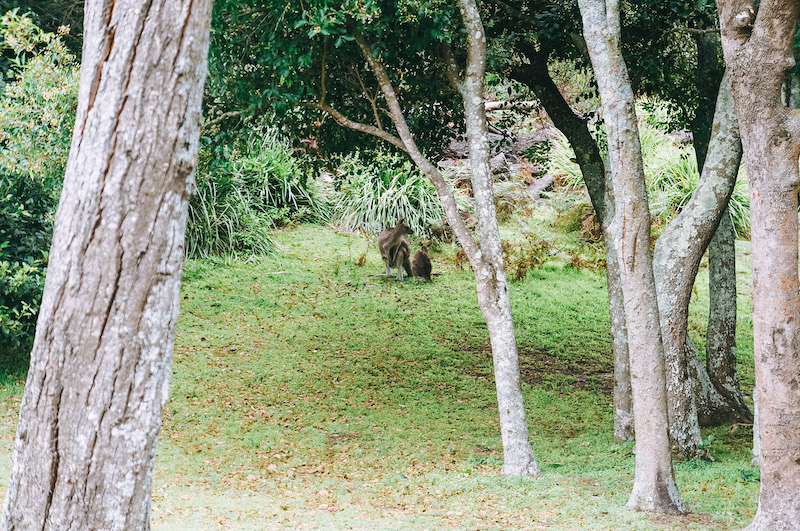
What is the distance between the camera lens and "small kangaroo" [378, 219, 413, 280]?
13.8m

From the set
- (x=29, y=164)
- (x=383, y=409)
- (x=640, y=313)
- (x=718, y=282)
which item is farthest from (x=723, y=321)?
(x=29, y=164)

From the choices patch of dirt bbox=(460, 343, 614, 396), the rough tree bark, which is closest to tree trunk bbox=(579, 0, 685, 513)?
the rough tree bark

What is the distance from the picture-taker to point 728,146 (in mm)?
6828

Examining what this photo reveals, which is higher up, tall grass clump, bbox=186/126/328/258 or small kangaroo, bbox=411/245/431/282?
tall grass clump, bbox=186/126/328/258

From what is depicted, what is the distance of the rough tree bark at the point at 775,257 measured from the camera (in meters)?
4.55

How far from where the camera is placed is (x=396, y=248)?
14.3 meters

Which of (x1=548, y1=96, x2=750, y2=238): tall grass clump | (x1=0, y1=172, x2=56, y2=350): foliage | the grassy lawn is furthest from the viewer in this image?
(x1=548, y1=96, x2=750, y2=238): tall grass clump

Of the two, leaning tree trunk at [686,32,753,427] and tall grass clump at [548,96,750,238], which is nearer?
leaning tree trunk at [686,32,753,427]

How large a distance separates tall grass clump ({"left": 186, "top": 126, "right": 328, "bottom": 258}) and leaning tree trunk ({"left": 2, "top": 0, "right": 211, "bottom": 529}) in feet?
35.5

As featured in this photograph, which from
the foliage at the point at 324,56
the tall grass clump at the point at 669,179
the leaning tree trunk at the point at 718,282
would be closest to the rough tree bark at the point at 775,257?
the foliage at the point at 324,56

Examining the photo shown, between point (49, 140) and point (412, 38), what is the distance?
4565mm

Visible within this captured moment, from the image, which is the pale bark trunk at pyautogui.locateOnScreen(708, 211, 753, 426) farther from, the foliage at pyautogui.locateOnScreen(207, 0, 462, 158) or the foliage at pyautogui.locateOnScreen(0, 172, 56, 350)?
the foliage at pyautogui.locateOnScreen(0, 172, 56, 350)

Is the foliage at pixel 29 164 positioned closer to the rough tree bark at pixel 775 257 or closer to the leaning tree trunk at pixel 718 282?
the rough tree bark at pixel 775 257

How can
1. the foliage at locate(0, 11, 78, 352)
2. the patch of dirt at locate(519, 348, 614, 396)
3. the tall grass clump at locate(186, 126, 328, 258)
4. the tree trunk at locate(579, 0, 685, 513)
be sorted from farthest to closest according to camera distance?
the tall grass clump at locate(186, 126, 328, 258) < the patch of dirt at locate(519, 348, 614, 396) < the foliage at locate(0, 11, 78, 352) < the tree trunk at locate(579, 0, 685, 513)
